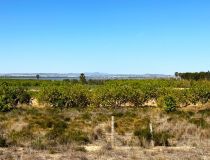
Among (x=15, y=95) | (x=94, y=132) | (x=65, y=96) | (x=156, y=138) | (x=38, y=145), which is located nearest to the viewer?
(x=38, y=145)

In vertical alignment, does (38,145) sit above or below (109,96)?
below

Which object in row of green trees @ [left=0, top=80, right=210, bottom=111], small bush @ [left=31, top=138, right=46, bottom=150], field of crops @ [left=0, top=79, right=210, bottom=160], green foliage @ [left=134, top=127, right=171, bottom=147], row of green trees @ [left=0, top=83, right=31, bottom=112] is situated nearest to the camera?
field of crops @ [left=0, top=79, right=210, bottom=160]

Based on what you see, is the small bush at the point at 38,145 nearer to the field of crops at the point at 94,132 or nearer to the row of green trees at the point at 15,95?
the field of crops at the point at 94,132

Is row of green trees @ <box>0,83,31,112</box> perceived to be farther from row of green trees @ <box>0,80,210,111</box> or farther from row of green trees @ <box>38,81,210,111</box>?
row of green trees @ <box>38,81,210,111</box>

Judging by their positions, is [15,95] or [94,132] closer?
[94,132]

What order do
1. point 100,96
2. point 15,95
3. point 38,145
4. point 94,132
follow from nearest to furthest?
point 38,145
point 94,132
point 100,96
point 15,95

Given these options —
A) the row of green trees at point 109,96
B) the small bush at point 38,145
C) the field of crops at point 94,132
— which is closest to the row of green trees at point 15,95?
the field of crops at point 94,132

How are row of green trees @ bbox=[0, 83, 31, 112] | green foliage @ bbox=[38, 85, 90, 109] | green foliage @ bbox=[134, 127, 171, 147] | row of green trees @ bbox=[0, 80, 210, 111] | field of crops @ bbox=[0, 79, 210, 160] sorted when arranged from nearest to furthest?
field of crops @ bbox=[0, 79, 210, 160] → green foliage @ bbox=[134, 127, 171, 147] → row of green trees @ bbox=[0, 83, 31, 112] → green foliage @ bbox=[38, 85, 90, 109] → row of green trees @ bbox=[0, 80, 210, 111]

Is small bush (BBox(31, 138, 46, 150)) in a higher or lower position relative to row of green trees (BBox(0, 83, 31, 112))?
lower

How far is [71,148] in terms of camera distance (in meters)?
16.8

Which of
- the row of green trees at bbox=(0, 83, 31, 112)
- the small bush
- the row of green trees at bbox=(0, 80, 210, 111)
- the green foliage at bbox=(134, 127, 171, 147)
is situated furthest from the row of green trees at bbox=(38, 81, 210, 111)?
the small bush

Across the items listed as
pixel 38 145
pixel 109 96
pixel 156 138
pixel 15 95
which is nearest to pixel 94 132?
pixel 156 138

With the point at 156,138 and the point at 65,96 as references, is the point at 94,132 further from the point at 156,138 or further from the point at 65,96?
the point at 65,96

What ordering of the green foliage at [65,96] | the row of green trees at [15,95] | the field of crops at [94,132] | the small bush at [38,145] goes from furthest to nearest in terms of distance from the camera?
1. the green foliage at [65,96]
2. the row of green trees at [15,95]
3. the small bush at [38,145]
4. the field of crops at [94,132]
